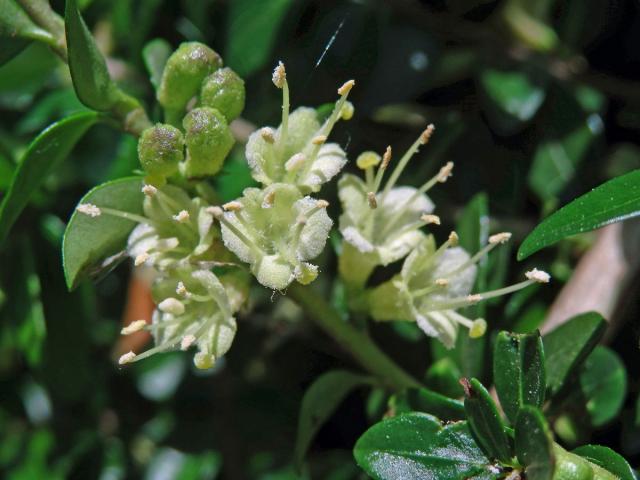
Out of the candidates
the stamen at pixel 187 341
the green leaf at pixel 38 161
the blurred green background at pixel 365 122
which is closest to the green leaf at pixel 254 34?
the blurred green background at pixel 365 122

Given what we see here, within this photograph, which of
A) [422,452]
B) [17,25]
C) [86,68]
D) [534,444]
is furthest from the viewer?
[17,25]

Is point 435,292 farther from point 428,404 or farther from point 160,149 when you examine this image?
point 160,149

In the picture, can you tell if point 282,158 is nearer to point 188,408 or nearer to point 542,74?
point 542,74

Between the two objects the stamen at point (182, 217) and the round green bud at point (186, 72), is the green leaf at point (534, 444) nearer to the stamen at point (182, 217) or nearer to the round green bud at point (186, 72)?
the stamen at point (182, 217)

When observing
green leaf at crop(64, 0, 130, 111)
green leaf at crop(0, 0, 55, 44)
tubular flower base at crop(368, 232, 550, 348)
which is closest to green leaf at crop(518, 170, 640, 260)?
tubular flower base at crop(368, 232, 550, 348)

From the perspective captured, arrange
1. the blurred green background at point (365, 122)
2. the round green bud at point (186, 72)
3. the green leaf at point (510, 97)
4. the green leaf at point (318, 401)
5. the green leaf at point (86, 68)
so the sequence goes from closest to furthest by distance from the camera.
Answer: the green leaf at point (86, 68) < the round green bud at point (186, 72) < the green leaf at point (318, 401) < the blurred green background at point (365, 122) < the green leaf at point (510, 97)

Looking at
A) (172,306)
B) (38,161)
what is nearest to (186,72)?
(38,161)

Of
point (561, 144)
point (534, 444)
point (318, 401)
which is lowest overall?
point (318, 401)
